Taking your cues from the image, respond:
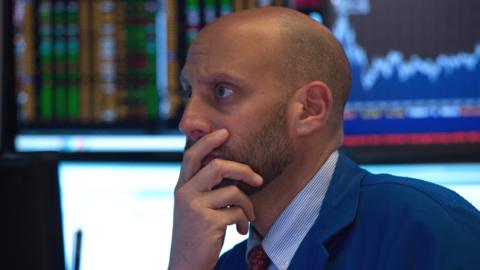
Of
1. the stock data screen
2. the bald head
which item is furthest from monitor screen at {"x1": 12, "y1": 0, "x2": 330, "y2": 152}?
the bald head

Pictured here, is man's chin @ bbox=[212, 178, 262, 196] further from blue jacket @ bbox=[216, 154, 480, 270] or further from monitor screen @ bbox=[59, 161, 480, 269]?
monitor screen @ bbox=[59, 161, 480, 269]

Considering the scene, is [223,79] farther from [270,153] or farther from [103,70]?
[103,70]

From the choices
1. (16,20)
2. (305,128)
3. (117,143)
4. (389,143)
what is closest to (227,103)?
(305,128)

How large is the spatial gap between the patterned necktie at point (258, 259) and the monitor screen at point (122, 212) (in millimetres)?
737

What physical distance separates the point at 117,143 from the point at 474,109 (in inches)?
43.7

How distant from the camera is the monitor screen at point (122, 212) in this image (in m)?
2.17

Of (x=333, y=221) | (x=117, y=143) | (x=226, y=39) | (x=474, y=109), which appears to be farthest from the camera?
(x=117, y=143)

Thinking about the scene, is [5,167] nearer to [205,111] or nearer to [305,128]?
[205,111]

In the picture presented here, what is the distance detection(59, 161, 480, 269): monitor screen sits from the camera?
2168mm

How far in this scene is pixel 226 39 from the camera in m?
1.33

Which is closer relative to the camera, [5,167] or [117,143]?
[5,167]

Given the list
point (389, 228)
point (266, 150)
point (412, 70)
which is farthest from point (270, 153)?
point (412, 70)

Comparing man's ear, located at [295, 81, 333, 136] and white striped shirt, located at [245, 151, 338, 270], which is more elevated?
man's ear, located at [295, 81, 333, 136]

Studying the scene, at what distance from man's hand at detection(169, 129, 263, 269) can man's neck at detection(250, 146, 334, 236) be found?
0.04 meters
